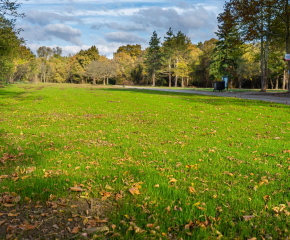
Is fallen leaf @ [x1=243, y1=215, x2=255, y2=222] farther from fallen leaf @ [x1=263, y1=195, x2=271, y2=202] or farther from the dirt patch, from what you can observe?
the dirt patch

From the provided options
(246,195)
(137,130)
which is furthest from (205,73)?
(246,195)

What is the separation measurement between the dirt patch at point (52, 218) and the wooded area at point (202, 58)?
56.0 feet

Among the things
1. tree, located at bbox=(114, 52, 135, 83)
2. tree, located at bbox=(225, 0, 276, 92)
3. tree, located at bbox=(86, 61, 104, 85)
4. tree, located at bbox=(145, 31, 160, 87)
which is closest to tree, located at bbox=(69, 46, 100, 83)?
tree, located at bbox=(114, 52, 135, 83)

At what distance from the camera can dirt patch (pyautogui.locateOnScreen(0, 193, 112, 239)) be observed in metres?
2.54

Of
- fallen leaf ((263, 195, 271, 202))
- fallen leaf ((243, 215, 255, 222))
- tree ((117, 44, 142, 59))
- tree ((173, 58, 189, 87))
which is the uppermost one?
tree ((117, 44, 142, 59))

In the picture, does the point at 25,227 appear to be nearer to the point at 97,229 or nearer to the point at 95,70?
the point at 97,229

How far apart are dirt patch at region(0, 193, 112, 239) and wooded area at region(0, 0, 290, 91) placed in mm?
17060

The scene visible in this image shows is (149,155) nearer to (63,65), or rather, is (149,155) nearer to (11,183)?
(11,183)

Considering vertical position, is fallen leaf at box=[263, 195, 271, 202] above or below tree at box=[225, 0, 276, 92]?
below

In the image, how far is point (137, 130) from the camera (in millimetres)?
7523

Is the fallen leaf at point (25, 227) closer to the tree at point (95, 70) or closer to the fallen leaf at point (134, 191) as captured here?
the fallen leaf at point (134, 191)

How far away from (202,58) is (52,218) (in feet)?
198

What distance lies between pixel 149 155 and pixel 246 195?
227cm

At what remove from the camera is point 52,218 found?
2812mm
